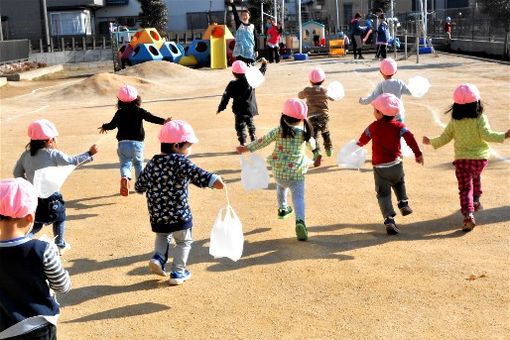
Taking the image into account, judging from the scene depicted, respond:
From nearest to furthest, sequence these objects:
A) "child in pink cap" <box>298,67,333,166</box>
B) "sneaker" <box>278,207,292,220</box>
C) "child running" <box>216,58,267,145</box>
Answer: "sneaker" <box>278,207,292,220</box>
"child in pink cap" <box>298,67,333,166</box>
"child running" <box>216,58,267,145</box>

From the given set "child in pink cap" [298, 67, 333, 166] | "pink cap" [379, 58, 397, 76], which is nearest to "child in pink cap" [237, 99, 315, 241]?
"pink cap" [379, 58, 397, 76]

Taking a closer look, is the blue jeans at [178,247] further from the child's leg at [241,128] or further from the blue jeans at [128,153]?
the child's leg at [241,128]

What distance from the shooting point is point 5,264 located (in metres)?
3.49

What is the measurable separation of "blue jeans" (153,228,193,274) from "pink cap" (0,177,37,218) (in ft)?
6.34

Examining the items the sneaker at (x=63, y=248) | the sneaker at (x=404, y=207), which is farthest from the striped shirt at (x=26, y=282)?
the sneaker at (x=404, y=207)

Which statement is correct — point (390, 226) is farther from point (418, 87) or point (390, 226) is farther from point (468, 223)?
point (418, 87)

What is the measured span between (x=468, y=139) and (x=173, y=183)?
121 inches

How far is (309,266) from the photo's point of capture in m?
5.67

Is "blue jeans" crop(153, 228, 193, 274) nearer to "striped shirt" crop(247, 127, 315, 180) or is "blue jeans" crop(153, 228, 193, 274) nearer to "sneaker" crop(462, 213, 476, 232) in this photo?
"striped shirt" crop(247, 127, 315, 180)

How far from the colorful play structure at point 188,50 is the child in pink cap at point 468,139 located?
27.2m

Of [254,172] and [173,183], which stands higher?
[173,183]

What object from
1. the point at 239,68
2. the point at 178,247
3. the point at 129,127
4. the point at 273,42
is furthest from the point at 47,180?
the point at 273,42

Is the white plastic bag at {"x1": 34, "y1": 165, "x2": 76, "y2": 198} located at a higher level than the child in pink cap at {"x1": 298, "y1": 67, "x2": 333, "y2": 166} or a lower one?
lower

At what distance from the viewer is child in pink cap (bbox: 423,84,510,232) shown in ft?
21.2
